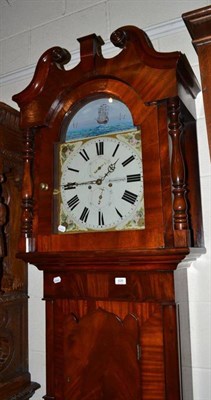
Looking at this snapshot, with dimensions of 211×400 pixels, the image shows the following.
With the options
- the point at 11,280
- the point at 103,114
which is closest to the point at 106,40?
the point at 103,114

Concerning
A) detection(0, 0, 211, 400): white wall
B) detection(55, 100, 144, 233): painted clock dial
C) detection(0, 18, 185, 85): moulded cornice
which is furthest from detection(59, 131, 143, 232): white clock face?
detection(0, 18, 185, 85): moulded cornice

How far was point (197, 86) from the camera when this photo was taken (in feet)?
4.04

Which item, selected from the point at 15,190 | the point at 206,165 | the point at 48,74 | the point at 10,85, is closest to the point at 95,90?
the point at 48,74

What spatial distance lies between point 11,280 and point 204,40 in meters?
1.09

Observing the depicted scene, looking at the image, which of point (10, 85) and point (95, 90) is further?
point (10, 85)

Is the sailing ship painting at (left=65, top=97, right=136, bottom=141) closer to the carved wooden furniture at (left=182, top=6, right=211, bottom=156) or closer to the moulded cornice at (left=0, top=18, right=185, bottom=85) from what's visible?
the carved wooden furniture at (left=182, top=6, right=211, bottom=156)

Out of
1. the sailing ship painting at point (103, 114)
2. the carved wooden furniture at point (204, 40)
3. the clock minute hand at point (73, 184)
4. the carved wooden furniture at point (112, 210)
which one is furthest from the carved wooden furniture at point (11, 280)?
the carved wooden furniture at point (204, 40)

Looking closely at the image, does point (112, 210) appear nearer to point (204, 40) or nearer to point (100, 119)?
point (100, 119)

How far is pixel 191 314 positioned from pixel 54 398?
513mm

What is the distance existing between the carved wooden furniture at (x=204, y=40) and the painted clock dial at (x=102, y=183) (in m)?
0.27

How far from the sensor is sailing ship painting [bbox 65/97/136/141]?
44.3 inches

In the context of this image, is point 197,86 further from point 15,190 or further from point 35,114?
point 15,190

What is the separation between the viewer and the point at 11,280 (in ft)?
4.73

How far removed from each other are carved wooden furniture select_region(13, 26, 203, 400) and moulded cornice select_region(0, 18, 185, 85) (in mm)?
289
